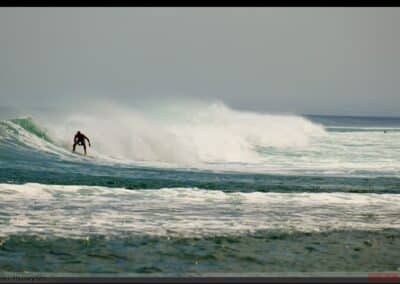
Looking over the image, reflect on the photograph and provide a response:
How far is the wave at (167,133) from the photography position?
10.5m

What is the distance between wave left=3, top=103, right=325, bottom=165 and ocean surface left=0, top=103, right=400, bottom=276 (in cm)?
4

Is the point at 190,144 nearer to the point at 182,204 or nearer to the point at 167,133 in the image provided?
the point at 167,133

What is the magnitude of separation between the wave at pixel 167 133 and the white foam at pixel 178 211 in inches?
157

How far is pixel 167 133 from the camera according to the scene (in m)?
11.8

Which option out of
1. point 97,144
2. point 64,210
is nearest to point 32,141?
point 97,144

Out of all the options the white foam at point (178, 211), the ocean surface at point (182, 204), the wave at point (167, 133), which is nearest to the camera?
the ocean surface at point (182, 204)

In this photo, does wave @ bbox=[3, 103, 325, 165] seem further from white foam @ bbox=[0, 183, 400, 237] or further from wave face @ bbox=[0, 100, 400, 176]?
white foam @ bbox=[0, 183, 400, 237]

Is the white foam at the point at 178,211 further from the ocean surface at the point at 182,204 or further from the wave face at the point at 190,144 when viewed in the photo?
the wave face at the point at 190,144

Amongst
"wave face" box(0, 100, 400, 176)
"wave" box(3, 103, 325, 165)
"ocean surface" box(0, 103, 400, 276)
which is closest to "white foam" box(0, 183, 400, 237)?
"ocean surface" box(0, 103, 400, 276)

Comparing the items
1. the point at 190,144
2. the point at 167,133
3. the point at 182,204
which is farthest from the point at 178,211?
the point at 167,133

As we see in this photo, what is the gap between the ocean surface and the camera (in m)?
3.31

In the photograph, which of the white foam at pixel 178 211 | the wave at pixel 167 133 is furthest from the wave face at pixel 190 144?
the white foam at pixel 178 211

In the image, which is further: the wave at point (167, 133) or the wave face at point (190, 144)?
the wave at point (167, 133)

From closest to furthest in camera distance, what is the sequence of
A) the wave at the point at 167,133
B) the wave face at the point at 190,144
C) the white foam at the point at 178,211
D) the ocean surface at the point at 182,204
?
the ocean surface at the point at 182,204 < the white foam at the point at 178,211 < the wave face at the point at 190,144 < the wave at the point at 167,133
